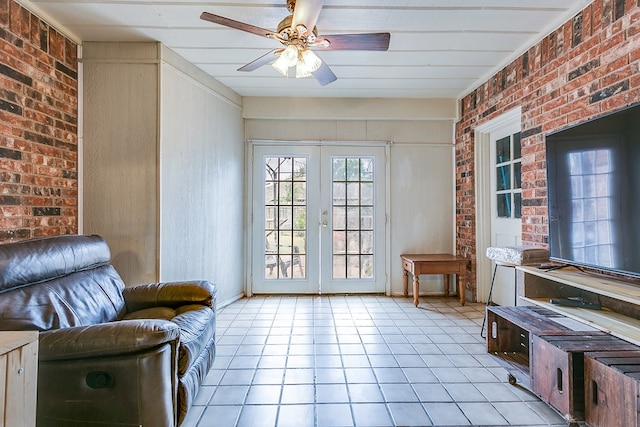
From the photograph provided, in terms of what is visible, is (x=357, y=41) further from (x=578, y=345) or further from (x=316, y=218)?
(x=316, y=218)

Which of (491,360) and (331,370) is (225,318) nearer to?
(331,370)

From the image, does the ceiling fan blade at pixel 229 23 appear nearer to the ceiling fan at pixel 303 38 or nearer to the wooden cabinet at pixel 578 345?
the ceiling fan at pixel 303 38

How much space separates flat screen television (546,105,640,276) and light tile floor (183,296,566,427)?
0.91 m

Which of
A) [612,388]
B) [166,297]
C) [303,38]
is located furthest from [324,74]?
[612,388]

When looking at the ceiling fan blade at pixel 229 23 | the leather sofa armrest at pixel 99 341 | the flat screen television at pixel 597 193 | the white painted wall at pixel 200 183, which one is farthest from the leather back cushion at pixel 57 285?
the flat screen television at pixel 597 193

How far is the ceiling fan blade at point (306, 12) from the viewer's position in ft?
5.49

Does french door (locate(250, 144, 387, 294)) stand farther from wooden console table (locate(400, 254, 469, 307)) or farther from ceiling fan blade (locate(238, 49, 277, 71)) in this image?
ceiling fan blade (locate(238, 49, 277, 71))

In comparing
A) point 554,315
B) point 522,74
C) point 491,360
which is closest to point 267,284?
point 491,360

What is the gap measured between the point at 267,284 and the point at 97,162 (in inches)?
90.9

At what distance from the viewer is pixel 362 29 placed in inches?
98.4

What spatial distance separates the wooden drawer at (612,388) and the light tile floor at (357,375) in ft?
1.06

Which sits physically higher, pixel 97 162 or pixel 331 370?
pixel 97 162

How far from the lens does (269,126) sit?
4.15 m

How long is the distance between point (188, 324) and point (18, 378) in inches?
33.6
